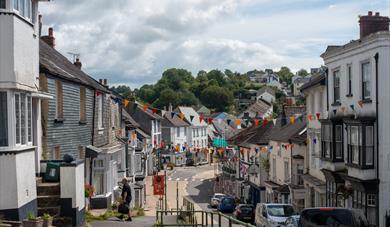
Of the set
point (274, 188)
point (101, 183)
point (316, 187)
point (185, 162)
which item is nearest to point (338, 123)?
point (316, 187)

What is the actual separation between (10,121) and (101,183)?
15.5m

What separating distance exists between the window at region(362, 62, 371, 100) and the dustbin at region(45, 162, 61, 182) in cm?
1536

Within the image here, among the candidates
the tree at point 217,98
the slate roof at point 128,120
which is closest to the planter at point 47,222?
the slate roof at point 128,120

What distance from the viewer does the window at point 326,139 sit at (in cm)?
3316

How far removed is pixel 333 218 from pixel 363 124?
41.7 feet

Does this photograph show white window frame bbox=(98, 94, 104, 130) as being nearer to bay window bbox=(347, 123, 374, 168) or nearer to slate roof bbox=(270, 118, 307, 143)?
bay window bbox=(347, 123, 374, 168)

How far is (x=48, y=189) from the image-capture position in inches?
720

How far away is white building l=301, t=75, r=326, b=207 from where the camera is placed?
120 feet

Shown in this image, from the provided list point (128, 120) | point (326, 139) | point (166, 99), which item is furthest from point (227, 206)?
point (166, 99)

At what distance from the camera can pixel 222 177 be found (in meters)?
76.1

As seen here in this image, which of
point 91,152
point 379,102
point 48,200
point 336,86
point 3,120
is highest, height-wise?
point 336,86

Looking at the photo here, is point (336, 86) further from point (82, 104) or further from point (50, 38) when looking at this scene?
point (50, 38)

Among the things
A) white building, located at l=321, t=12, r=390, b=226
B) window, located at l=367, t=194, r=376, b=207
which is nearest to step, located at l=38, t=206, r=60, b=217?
white building, located at l=321, t=12, r=390, b=226

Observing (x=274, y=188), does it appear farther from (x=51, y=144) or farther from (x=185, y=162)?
(x=185, y=162)
